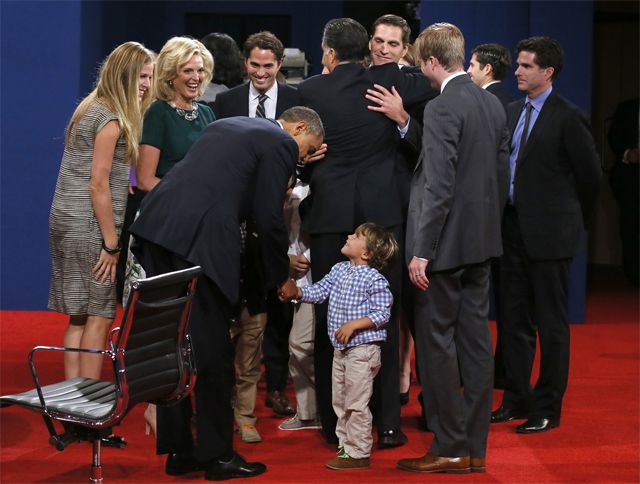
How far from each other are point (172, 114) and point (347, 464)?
1624 mm

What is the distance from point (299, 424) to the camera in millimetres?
5039

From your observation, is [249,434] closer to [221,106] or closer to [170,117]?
[170,117]

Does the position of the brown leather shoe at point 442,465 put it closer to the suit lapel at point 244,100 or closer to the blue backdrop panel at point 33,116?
the suit lapel at point 244,100

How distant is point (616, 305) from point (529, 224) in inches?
181

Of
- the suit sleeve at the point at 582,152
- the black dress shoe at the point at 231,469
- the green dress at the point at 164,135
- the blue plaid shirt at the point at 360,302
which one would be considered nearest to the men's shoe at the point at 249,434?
the black dress shoe at the point at 231,469

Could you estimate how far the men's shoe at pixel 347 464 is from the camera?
439 centimetres

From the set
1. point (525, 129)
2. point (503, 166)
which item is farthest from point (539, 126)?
point (503, 166)

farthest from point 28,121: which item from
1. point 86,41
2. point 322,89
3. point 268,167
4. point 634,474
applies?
point 634,474

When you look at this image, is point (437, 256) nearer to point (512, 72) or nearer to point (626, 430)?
point (626, 430)

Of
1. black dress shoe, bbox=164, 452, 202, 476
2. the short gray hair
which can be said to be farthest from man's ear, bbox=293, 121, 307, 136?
black dress shoe, bbox=164, 452, 202, 476

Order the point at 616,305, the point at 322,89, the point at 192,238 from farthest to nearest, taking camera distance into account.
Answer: the point at 616,305 → the point at 322,89 → the point at 192,238

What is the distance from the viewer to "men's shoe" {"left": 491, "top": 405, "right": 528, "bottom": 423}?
17.3 feet

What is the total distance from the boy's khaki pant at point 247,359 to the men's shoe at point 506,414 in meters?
1.18

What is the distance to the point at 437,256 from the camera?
13.9ft
